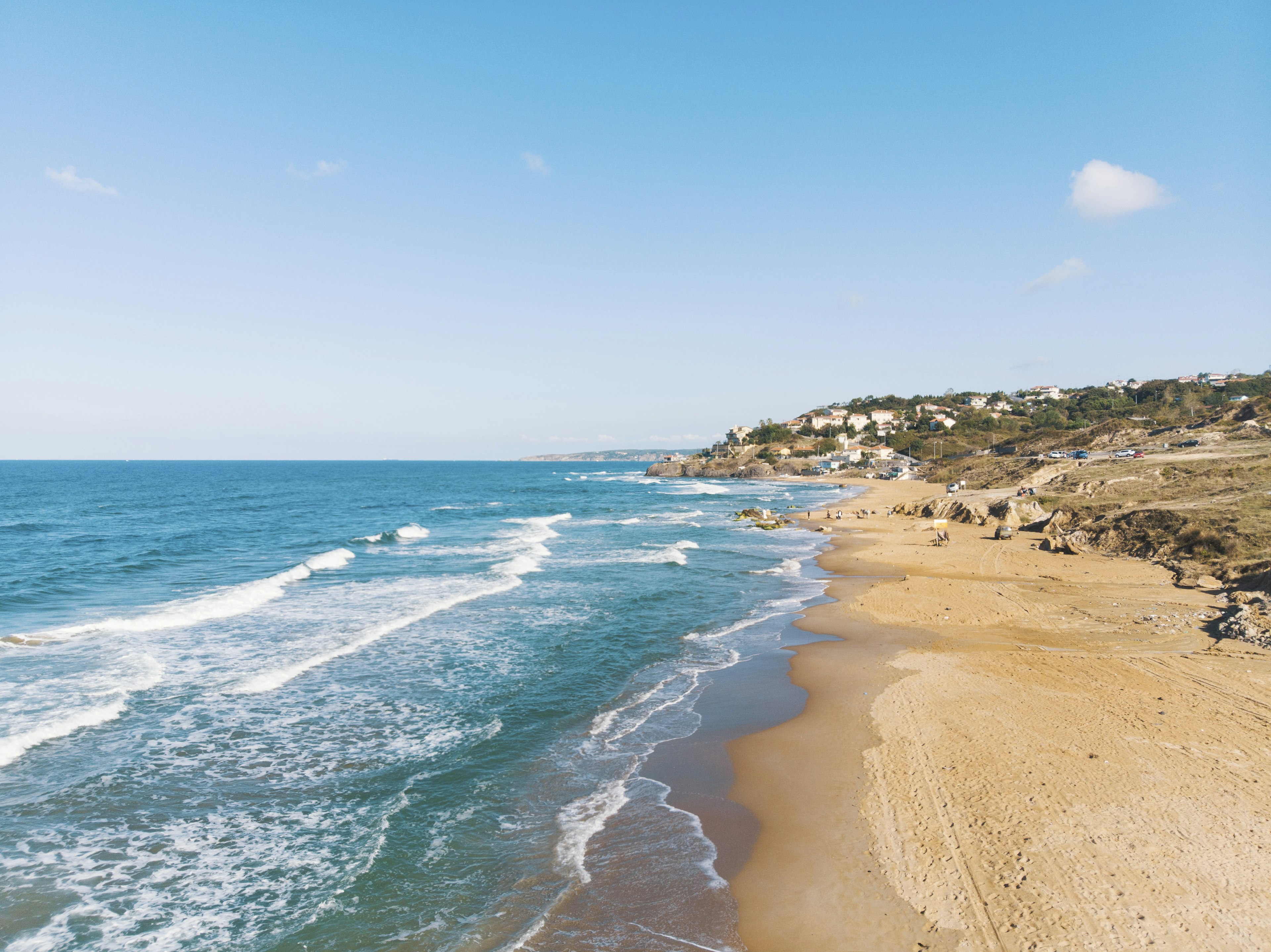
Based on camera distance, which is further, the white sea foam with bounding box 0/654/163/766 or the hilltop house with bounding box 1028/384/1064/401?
the hilltop house with bounding box 1028/384/1064/401

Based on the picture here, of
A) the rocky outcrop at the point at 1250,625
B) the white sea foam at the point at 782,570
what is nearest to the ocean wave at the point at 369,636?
the white sea foam at the point at 782,570

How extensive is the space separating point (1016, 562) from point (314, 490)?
87.8 m

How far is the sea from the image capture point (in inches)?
301

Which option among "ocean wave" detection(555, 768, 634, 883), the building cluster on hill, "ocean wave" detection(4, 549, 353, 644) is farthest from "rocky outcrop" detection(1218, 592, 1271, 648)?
the building cluster on hill

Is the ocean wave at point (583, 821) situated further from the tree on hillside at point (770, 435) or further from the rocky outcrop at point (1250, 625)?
the tree on hillside at point (770, 435)

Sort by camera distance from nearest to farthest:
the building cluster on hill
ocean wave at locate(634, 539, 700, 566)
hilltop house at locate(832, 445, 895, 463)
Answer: ocean wave at locate(634, 539, 700, 566) < the building cluster on hill < hilltop house at locate(832, 445, 895, 463)

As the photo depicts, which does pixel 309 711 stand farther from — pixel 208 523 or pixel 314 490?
pixel 314 490

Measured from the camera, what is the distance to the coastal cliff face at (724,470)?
11962 centimetres

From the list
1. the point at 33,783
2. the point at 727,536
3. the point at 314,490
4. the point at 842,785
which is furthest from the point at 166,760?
the point at 314,490

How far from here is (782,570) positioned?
29891mm

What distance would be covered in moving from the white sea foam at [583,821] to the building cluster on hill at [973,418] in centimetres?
9665

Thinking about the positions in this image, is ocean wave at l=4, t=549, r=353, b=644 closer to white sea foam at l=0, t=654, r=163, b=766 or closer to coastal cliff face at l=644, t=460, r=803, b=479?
white sea foam at l=0, t=654, r=163, b=766

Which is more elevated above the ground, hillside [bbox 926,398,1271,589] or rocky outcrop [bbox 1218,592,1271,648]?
hillside [bbox 926,398,1271,589]

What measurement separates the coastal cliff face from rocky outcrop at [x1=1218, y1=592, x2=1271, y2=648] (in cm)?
10218
